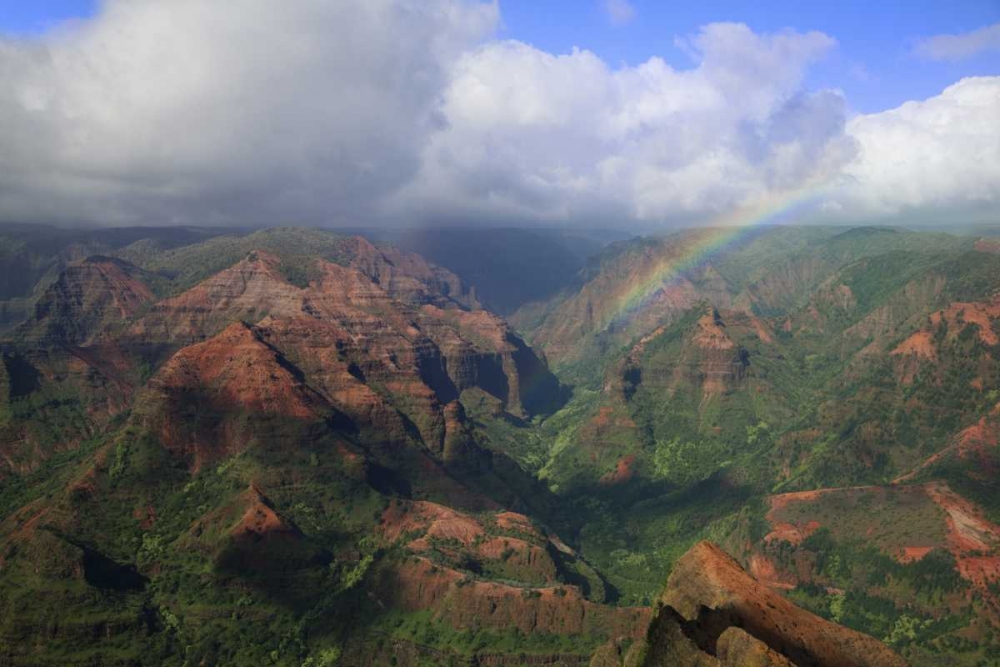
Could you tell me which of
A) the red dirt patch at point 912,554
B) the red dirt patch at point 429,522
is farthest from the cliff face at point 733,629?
the red dirt patch at point 429,522

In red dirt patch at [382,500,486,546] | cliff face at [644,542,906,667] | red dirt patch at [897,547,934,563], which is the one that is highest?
cliff face at [644,542,906,667]

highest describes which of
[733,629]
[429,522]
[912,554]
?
[733,629]

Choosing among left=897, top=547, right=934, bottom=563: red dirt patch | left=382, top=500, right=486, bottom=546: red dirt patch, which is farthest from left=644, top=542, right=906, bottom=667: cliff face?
left=382, top=500, right=486, bottom=546: red dirt patch

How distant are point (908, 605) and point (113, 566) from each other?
136364 millimetres

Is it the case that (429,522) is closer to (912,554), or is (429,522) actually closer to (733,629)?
(912,554)

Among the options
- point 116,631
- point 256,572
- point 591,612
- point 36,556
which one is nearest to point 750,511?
point 591,612

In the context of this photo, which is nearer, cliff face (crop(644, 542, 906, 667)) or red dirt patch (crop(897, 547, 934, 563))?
cliff face (crop(644, 542, 906, 667))

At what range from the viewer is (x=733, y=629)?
141 ft

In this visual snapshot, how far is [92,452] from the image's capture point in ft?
549

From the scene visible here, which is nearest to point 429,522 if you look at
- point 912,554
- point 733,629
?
point 912,554

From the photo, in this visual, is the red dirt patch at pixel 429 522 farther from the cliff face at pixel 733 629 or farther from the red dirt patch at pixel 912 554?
the cliff face at pixel 733 629

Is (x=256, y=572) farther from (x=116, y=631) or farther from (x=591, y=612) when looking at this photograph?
(x=591, y=612)

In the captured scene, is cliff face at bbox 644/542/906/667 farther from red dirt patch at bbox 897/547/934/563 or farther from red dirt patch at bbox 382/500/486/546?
red dirt patch at bbox 382/500/486/546

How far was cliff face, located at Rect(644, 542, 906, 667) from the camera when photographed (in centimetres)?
4409
